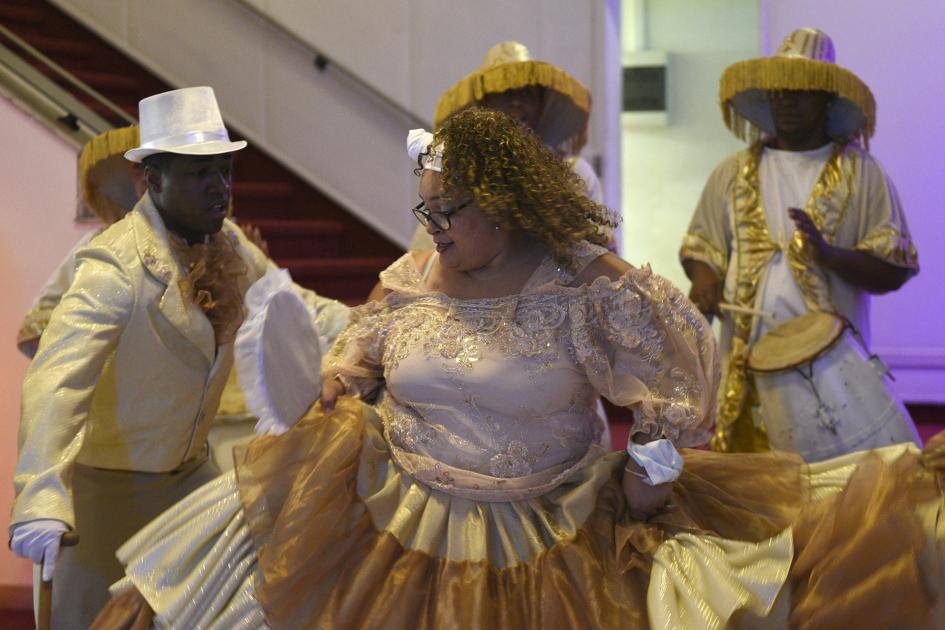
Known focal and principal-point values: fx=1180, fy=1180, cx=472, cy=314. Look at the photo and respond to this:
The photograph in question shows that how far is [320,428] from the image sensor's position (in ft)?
8.15

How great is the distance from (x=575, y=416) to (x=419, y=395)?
33 centimetres

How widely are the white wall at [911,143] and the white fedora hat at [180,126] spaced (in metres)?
4.19

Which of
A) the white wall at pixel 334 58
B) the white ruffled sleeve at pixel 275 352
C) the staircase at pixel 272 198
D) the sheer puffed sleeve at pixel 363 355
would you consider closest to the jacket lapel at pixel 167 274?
the sheer puffed sleeve at pixel 363 355

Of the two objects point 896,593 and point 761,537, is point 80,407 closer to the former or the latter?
point 761,537

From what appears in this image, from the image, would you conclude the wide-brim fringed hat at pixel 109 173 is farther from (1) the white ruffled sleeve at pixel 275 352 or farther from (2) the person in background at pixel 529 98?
(1) the white ruffled sleeve at pixel 275 352

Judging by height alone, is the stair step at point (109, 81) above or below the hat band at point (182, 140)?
above

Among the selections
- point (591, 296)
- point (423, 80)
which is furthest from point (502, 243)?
point (423, 80)

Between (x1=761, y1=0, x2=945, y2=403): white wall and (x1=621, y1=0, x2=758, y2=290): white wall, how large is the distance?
8.82 ft

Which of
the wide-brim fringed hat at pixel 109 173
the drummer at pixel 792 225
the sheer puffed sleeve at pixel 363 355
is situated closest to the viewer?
the sheer puffed sleeve at pixel 363 355

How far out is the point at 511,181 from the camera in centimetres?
246

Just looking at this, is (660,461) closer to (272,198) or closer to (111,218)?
(111,218)

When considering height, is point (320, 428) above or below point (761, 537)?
above

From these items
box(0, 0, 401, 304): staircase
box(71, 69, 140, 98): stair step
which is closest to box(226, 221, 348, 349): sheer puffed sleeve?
box(0, 0, 401, 304): staircase

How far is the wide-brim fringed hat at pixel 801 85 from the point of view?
4.18 m
